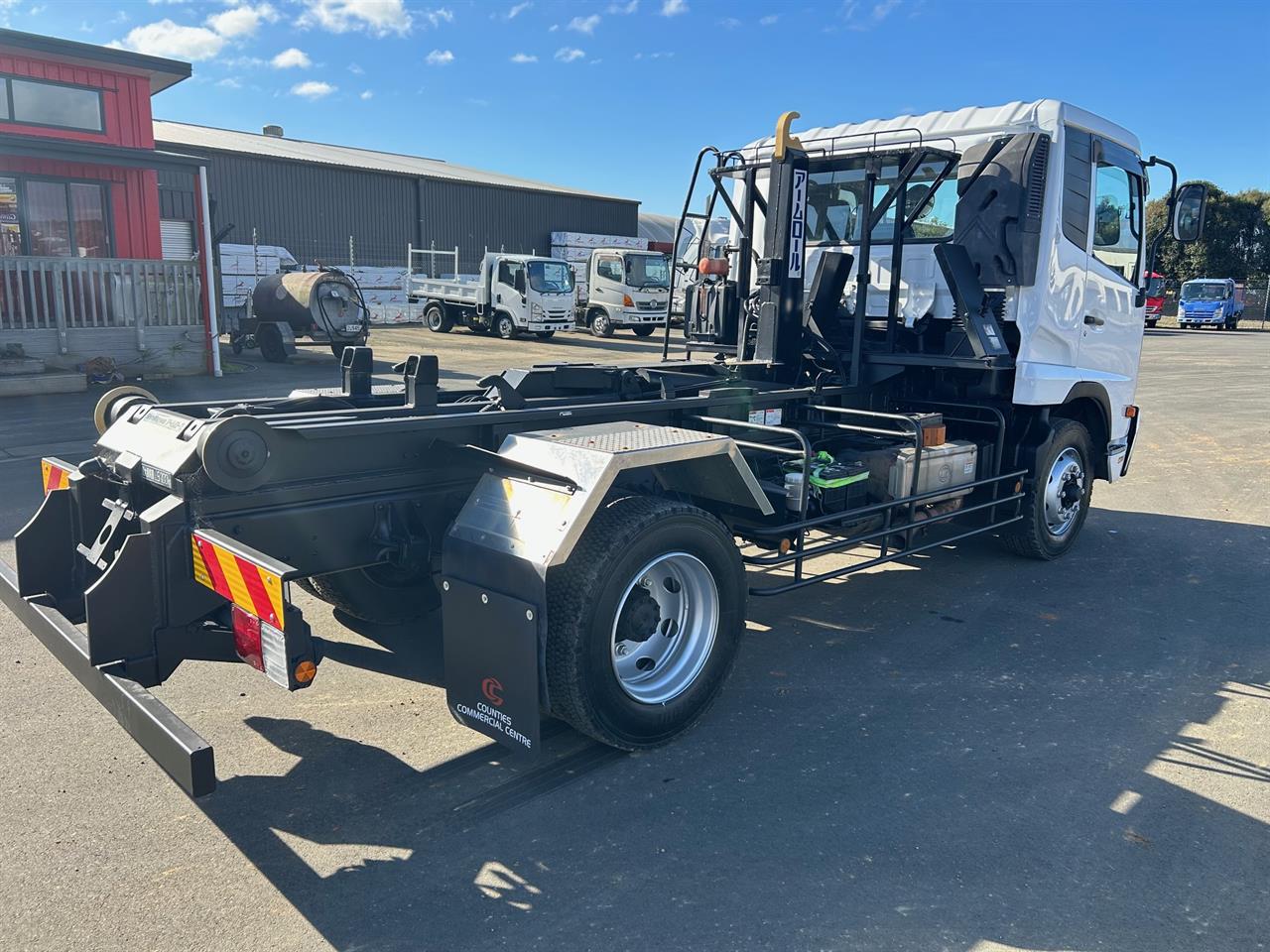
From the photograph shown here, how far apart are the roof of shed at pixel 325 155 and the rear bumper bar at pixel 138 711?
2962cm

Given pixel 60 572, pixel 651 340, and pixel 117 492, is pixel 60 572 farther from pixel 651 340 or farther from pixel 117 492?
pixel 651 340

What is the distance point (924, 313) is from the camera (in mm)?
6453

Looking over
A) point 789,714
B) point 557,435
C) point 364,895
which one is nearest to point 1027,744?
point 789,714

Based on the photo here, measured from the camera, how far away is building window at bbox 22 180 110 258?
16.8 m

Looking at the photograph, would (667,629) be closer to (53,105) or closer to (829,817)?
(829,817)

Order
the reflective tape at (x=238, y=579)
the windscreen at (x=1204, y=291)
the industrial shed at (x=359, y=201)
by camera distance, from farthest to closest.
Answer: the windscreen at (x=1204, y=291)
the industrial shed at (x=359, y=201)
the reflective tape at (x=238, y=579)

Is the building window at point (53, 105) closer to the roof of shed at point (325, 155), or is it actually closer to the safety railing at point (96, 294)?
the safety railing at point (96, 294)

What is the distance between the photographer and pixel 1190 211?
267 inches

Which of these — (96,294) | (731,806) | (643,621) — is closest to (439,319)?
(96,294)

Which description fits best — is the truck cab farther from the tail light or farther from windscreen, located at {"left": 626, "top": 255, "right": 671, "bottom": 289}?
the tail light

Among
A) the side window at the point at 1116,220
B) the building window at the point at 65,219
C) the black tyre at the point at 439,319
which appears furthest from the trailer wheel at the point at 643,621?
the black tyre at the point at 439,319

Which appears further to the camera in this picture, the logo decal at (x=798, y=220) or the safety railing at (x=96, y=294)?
the safety railing at (x=96, y=294)

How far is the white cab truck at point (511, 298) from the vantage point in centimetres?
2686

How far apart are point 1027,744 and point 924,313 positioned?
3277 millimetres
